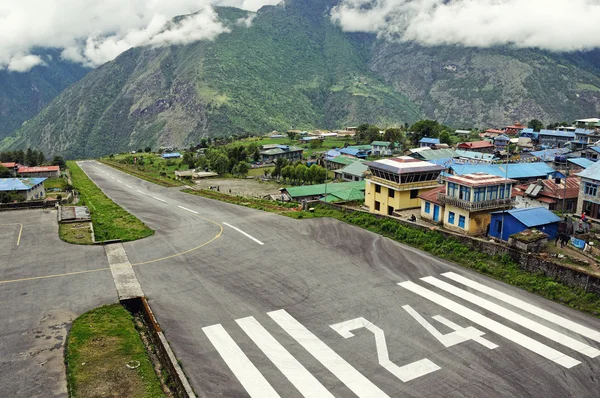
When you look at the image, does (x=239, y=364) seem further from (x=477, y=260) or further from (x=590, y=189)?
(x=590, y=189)

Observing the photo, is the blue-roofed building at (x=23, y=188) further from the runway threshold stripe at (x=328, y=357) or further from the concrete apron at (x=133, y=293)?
the runway threshold stripe at (x=328, y=357)

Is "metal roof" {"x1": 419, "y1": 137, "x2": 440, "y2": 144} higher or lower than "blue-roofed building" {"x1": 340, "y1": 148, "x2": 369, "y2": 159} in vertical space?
higher

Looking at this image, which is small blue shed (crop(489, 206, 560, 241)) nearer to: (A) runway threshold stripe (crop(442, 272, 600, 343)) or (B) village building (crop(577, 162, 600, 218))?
(A) runway threshold stripe (crop(442, 272, 600, 343))

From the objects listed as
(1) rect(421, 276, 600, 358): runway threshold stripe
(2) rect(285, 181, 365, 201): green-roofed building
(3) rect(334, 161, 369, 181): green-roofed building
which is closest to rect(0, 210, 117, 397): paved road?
(1) rect(421, 276, 600, 358): runway threshold stripe

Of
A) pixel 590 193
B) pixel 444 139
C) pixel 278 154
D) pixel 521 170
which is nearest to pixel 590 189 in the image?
pixel 590 193

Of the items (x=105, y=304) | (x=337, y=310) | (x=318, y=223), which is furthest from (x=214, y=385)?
(x=318, y=223)

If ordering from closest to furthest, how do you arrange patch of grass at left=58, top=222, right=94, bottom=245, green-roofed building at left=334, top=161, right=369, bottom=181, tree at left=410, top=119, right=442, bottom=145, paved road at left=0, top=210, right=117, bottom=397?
paved road at left=0, top=210, right=117, bottom=397 < patch of grass at left=58, top=222, right=94, bottom=245 < green-roofed building at left=334, top=161, right=369, bottom=181 < tree at left=410, top=119, right=442, bottom=145

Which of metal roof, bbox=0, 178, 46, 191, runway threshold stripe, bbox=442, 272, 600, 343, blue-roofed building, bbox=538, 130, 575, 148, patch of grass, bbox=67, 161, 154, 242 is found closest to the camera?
runway threshold stripe, bbox=442, 272, 600, 343
